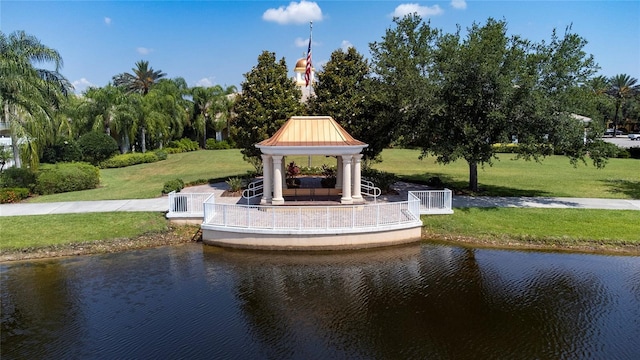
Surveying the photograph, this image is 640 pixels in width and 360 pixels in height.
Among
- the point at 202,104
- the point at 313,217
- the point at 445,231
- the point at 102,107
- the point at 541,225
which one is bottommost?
the point at 445,231

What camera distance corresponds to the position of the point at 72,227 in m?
18.7

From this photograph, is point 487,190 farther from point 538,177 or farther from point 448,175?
point 538,177

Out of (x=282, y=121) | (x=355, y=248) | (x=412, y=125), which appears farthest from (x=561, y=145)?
(x=282, y=121)

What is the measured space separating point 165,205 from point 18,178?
10337 mm

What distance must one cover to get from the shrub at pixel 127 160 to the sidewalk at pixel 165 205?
17984mm

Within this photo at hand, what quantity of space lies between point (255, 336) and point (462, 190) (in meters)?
17.9

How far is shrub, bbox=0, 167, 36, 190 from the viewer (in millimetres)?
24672

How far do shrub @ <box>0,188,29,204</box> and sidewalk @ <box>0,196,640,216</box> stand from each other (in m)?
0.76

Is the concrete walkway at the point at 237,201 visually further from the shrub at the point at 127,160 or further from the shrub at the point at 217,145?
the shrub at the point at 217,145

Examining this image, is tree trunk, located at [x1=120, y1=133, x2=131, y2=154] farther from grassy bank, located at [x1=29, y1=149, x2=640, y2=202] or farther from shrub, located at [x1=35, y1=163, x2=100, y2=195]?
shrub, located at [x1=35, y1=163, x2=100, y2=195]

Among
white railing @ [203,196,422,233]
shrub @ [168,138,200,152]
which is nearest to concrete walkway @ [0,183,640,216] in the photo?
white railing @ [203,196,422,233]

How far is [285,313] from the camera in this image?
12.0 metres

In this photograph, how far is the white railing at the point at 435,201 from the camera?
19.9 meters

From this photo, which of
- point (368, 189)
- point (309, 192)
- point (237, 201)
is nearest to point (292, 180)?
point (309, 192)
